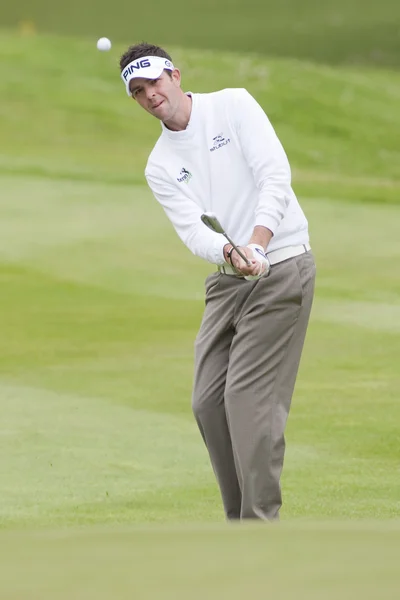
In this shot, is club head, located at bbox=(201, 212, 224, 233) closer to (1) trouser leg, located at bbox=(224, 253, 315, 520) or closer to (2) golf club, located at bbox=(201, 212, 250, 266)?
(2) golf club, located at bbox=(201, 212, 250, 266)

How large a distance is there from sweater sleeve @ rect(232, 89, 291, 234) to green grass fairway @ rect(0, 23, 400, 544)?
889 mm

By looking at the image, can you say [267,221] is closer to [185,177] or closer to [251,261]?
[251,261]

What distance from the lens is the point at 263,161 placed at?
3.71 meters

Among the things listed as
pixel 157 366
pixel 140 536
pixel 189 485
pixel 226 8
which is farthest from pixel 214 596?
pixel 226 8

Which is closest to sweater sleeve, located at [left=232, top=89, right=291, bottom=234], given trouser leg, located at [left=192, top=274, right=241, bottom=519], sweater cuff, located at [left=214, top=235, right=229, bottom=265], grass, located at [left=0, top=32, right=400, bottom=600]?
sweater cuff, located at [left=214, top=235, right=229, bottom=265]

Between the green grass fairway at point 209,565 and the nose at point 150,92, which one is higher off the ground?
the nose at point 150,92

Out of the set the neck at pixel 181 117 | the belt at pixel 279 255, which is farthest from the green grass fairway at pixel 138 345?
the neck at pixel 181 117

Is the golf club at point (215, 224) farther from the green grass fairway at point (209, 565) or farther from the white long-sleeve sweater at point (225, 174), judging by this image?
A: the green grass fairway at point (209, 565)

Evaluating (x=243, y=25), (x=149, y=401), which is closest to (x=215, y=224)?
(x=149, y=401)

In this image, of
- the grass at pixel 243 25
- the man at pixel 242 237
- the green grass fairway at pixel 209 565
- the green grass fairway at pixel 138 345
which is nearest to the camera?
the green grass fairway at pixel 209 565

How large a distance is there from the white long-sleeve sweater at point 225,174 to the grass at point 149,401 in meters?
0.81

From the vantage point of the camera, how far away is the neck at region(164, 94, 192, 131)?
12.6 feet

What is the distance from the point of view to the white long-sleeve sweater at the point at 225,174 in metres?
3.72

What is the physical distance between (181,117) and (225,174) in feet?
0.69
